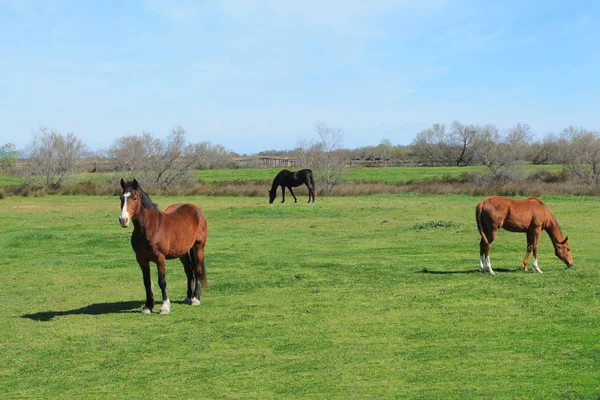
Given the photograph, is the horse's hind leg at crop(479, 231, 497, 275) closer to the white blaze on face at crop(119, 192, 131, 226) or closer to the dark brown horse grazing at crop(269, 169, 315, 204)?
the white blaze on face at crop(119, 192, 131, 226)

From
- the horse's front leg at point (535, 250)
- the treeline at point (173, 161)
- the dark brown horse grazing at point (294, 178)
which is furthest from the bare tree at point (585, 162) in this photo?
the horse's front leg at point (535, 250)

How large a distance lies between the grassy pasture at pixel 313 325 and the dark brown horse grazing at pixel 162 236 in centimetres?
44

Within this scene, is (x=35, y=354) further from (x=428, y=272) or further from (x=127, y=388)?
(x=428, y=272)

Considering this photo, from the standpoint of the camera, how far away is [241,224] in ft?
84.0

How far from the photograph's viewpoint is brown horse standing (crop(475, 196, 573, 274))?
44.2 ft

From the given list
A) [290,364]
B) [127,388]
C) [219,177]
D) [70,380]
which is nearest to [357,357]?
[290,364]

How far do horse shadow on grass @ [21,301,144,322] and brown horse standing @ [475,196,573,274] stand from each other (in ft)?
21.7

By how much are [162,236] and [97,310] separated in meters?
1.79

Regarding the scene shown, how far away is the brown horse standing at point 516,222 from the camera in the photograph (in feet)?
44.2

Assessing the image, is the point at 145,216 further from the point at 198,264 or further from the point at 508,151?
the point at 508,151

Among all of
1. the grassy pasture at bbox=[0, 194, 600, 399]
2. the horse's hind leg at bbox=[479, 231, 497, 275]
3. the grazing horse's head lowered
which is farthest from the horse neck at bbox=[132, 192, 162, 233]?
the grazing horse's head lowered

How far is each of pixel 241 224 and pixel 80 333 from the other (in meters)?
16.1

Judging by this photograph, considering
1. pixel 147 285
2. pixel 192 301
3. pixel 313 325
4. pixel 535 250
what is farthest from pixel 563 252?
pixel 147 285

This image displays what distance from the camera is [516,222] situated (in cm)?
1362
